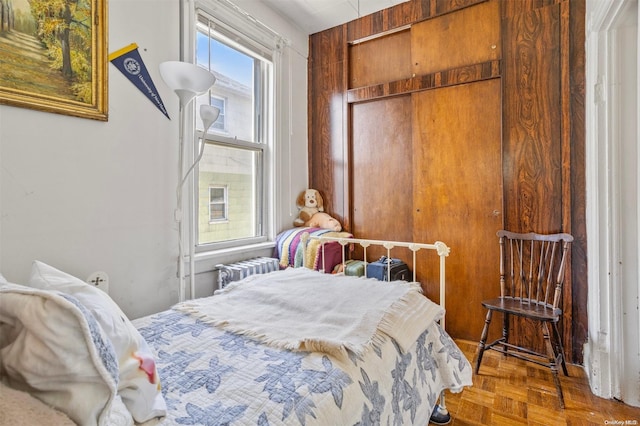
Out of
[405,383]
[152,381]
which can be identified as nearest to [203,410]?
[152,381]

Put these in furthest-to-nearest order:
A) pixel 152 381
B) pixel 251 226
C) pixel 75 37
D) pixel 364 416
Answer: pixel 251 226 < pixel 75 37 < pixel 364 416 < pixel 152 381

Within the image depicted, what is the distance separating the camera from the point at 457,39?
2.49m

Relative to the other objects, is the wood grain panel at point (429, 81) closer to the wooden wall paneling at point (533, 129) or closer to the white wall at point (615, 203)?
the wooden wall paneling at point (533, 129)

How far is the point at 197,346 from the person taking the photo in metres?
1.10

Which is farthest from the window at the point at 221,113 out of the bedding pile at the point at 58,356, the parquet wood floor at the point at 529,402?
the parquet wood floor at the point at 529,402

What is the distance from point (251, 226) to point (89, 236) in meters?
1.29

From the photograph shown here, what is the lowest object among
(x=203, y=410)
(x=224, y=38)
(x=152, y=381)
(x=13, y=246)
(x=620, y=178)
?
(x=203, y=410)

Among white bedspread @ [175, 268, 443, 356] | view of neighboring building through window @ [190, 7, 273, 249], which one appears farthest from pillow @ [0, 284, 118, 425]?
view of neighboring building through window @ [190, 7, 273, 249]

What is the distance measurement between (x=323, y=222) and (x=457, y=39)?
185 centimetres

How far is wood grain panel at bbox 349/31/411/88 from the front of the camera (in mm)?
2762

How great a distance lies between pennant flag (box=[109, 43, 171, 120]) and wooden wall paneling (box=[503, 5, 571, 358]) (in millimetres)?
2369

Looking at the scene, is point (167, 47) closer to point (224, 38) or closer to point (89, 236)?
point (224, 38)

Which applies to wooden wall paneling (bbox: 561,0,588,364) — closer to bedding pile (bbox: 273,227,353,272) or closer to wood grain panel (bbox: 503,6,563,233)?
wood grain panel (bbox: 503,6,563,233)

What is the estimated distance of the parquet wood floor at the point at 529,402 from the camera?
5.16 ft
